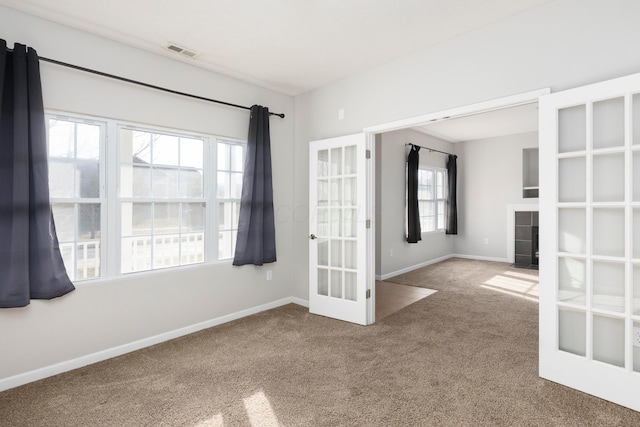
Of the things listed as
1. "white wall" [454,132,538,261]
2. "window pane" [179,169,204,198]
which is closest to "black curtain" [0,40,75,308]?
"window pane" [179,169,204,198]

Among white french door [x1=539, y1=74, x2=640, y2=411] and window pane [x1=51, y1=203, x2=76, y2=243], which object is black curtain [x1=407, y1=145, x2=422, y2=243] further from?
window pane [x1=51, y1=203, x2=76, y2=243]

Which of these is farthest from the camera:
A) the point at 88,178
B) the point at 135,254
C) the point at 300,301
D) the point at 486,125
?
the point at 486,125

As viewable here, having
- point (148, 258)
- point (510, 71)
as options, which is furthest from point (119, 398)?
point (510, 71)

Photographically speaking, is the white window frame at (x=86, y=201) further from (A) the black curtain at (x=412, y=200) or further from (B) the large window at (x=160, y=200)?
(A) the black curtain at (x=412, y=200)

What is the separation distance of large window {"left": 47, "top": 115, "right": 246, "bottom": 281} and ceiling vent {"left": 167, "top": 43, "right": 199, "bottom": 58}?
739 millimetres

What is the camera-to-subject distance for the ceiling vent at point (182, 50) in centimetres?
295

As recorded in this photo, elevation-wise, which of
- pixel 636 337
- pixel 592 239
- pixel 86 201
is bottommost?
pixel 636 337

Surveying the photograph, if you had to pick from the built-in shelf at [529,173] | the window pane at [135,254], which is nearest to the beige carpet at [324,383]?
the window pane at [135,254]

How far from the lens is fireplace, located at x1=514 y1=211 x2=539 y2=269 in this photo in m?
6.71

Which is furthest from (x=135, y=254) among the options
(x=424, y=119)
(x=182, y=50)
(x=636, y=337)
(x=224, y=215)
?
(x=636, y=337)

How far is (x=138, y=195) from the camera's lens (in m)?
3.03

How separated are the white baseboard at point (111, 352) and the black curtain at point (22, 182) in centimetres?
56

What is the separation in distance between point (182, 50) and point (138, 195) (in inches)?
54.6

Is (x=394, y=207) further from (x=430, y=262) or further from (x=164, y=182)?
(x=164, y=182)
